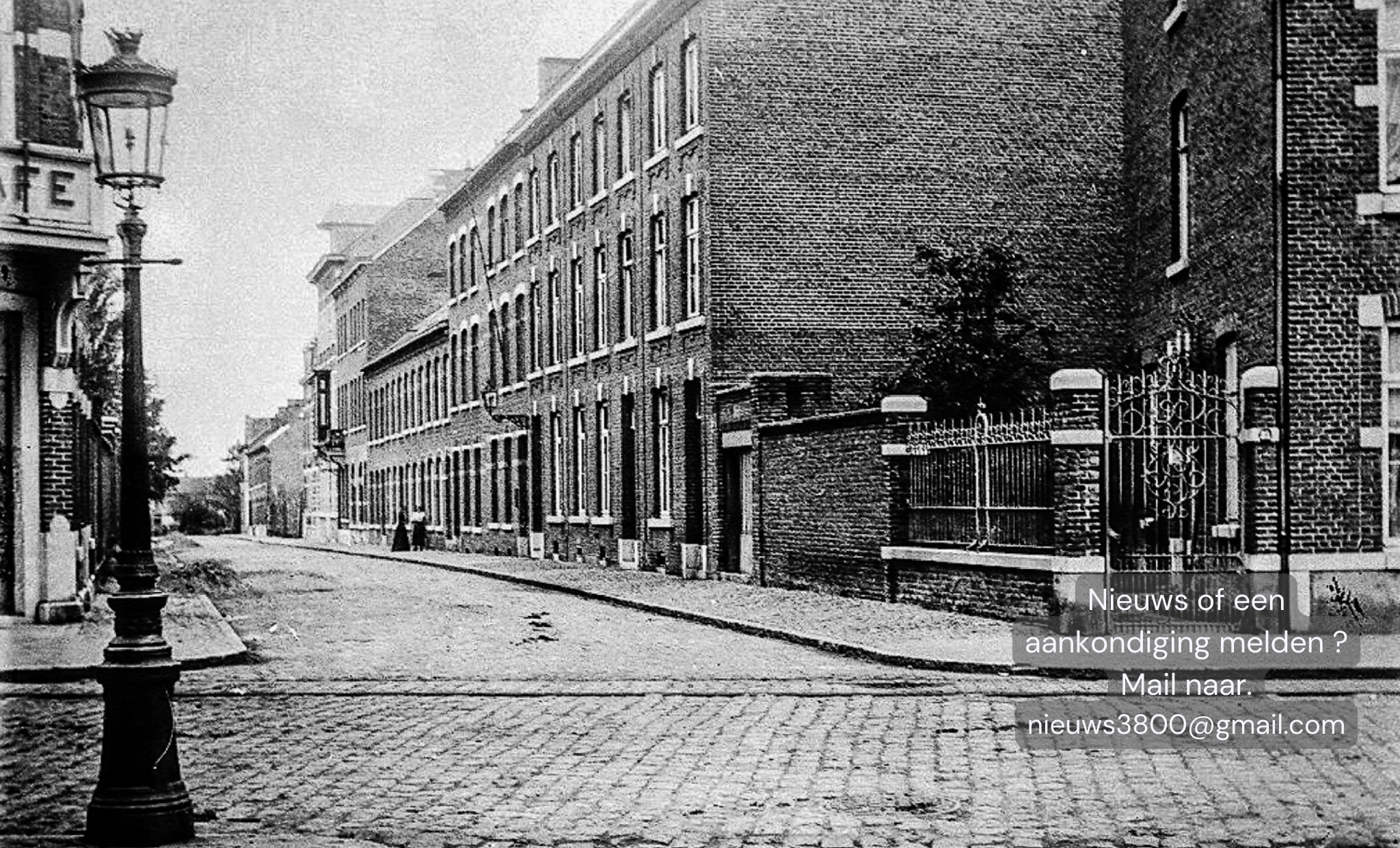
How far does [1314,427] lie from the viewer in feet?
60.3

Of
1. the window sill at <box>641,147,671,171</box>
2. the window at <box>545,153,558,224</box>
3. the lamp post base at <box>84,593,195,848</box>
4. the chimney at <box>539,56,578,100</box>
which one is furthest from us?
the chimney at <box>539,56,578,100</box>

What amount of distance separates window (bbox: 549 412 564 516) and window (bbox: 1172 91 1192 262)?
2016 cm

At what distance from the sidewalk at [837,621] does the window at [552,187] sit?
10205mm

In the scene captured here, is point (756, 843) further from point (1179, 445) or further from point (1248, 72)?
point (1248, 72)

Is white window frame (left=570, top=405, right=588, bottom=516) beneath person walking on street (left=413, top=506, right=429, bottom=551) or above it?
above

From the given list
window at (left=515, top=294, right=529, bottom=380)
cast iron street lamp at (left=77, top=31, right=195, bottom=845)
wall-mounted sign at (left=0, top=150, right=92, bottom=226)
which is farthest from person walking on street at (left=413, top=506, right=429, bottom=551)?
cast iron street lamp at (left=77, top=31, right=195, bottom=845)

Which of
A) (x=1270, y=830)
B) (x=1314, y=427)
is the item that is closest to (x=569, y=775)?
(x=1270, y=830)

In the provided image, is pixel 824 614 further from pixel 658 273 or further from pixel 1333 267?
pixel 658 273

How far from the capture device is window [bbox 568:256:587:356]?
3956 cm

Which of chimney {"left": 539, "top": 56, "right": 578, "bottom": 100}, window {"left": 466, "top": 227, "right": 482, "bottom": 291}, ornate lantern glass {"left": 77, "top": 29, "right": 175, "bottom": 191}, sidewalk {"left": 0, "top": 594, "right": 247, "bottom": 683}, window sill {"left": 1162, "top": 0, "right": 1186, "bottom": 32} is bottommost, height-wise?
sidewalk {"left": 0, "top": 594, "right": 247, "bottom": 683}

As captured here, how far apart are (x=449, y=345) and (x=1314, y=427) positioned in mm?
39762

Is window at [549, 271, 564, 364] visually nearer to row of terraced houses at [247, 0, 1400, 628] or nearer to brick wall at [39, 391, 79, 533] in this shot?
row of terraced houses at [247, 0, 1400, 628]

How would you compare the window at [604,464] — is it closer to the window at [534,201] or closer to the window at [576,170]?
the window at [576,170]

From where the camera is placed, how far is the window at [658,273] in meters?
33.2
